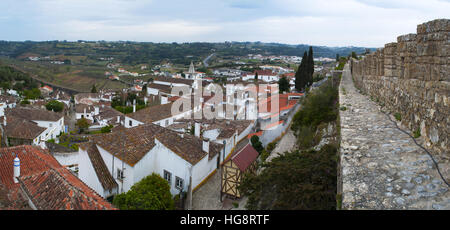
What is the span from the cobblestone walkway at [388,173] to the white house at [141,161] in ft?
26.1

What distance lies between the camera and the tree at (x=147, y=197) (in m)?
9.53

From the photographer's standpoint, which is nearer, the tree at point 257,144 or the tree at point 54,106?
the tree at point 257,144

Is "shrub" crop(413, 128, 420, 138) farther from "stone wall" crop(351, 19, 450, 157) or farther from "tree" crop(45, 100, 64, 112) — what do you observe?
"tree" crop(45, 100, 64, 112)

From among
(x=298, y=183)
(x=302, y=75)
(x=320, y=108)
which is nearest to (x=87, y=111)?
(x=302, y=75)

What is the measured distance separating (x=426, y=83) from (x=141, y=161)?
10.1 meters

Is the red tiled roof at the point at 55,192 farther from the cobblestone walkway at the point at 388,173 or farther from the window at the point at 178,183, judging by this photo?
the window at the point at 178,183

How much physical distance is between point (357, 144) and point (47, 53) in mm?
151630

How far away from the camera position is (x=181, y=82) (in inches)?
2100

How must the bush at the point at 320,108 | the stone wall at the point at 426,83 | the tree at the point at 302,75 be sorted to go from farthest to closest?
the tree at the point at 302,75 < the bush at the point at 320,108 < the stone wall at the point at 426,83

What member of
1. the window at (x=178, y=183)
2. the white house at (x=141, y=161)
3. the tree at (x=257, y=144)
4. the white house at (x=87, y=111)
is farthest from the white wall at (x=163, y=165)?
the white house at (x=87, y=111)

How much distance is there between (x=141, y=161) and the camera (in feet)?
40.2

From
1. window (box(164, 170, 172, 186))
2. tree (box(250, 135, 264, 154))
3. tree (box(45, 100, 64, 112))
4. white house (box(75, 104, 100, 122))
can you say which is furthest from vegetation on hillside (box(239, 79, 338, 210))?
tree (box(45, 100, 64, 112))

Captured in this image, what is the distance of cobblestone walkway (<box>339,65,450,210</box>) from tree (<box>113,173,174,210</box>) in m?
6.43

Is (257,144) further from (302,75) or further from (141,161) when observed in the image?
(302,75)
